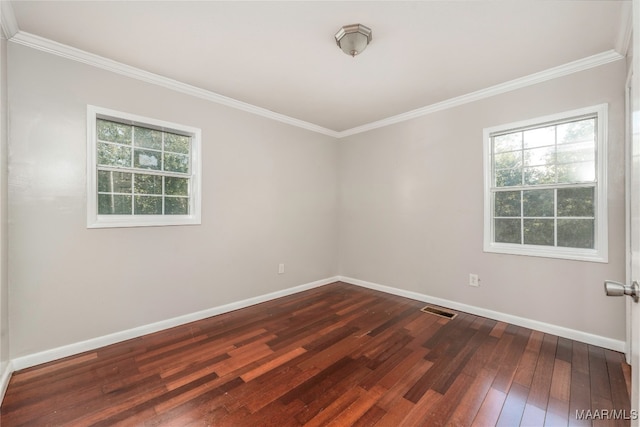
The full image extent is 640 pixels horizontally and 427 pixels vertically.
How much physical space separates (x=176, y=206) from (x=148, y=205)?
0.26 meters

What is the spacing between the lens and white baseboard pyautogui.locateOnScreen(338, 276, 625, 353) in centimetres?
231

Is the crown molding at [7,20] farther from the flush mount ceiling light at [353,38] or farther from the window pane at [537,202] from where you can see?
the window pane at [537,202]

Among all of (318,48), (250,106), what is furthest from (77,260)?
(318,48)

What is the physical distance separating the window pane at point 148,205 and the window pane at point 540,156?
12.7ft

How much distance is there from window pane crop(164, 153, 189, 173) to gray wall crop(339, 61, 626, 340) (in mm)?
2474

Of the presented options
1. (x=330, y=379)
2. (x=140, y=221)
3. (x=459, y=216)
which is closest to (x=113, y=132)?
(x=140, y=221)

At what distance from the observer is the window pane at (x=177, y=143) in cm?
285

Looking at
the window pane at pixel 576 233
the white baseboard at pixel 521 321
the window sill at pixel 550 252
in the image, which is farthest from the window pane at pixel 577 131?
the white baseboard at pixel 521 321

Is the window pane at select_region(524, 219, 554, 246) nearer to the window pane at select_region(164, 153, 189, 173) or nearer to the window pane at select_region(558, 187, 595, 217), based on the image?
the window pane at select_region(558, 187, 595, 217)

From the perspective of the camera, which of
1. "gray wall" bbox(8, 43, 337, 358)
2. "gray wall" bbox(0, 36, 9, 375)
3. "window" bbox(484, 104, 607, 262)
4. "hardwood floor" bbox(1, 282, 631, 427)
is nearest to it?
"hardwood floor" bbox(1, 282, 631, 427)

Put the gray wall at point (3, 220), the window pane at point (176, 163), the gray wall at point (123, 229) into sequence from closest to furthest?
the gray wall at point (3, 220)
the gray wall at point (123, 229)
the window pane at point (176, 163)

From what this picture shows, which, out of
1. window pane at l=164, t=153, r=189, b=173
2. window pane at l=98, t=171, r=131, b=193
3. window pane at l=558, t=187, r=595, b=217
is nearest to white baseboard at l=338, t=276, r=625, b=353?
window pane at l=558, t=187, r=595, b=217

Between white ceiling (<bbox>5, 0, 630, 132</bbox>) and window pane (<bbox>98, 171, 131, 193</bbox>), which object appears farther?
window pane (<bbox>98, 171, 131, 193</bbox>)

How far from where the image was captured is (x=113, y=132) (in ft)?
8.24
